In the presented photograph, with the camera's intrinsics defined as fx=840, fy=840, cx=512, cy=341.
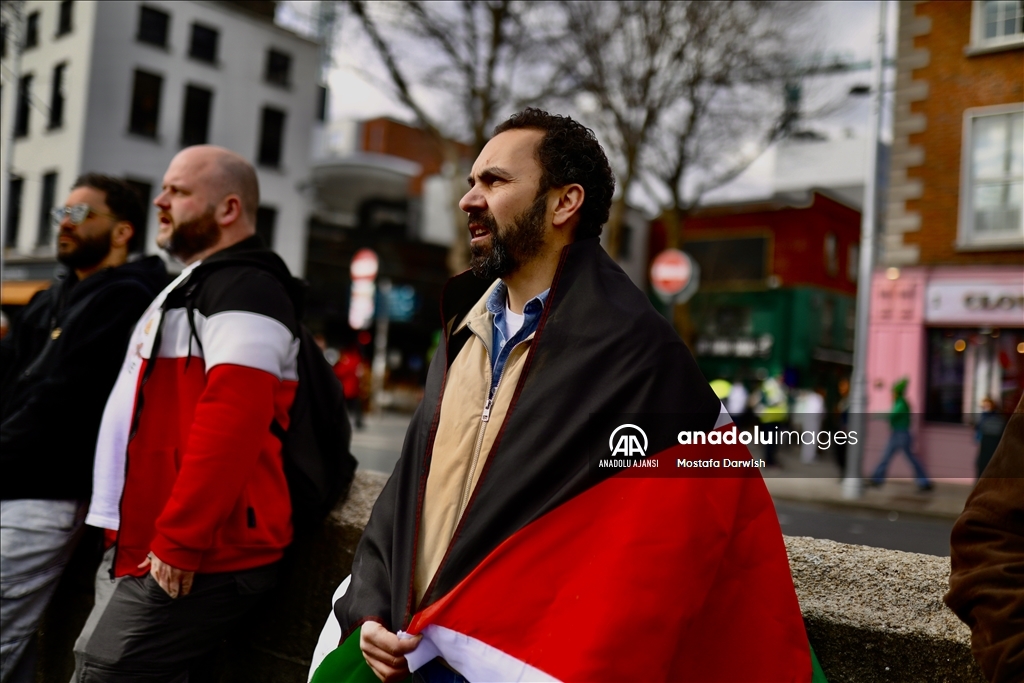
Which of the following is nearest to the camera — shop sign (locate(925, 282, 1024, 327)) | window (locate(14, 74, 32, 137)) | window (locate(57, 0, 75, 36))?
window (locate(57, 0, 75, 36))

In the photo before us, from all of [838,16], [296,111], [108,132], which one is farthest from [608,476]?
[296,111]

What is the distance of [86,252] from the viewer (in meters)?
2.94

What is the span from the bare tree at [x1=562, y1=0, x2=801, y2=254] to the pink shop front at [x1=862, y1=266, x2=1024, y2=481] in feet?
13.0

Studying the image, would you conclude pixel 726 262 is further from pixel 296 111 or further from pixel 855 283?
pixel 296 111

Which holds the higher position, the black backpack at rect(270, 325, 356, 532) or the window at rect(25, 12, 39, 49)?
the window at rect(25, 12, 39, 49)

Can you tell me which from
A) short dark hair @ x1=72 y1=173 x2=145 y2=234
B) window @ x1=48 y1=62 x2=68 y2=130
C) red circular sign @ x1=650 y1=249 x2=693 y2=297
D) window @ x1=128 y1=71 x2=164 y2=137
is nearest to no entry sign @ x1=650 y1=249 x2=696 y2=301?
red circular sign @ x1=650 y1=249 x2=693 y2=297

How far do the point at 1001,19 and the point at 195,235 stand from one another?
7.97 ft

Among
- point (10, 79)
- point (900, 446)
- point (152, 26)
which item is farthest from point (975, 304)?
point (10, 79)

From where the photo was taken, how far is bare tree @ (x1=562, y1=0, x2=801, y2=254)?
31.6ft

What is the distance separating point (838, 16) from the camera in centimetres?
448

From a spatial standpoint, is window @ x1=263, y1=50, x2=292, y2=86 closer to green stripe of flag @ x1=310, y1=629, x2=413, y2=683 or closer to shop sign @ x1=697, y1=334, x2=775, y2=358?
green stripe of flag @ x1=310, y1=629, x2=413, y2=683

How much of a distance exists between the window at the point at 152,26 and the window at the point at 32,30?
77 centimetres

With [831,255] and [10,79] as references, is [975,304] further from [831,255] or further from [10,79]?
[831,255]

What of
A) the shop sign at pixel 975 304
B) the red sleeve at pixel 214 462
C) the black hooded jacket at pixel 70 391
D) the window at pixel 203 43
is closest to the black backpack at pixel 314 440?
the red sleeve at pixel 214 462
